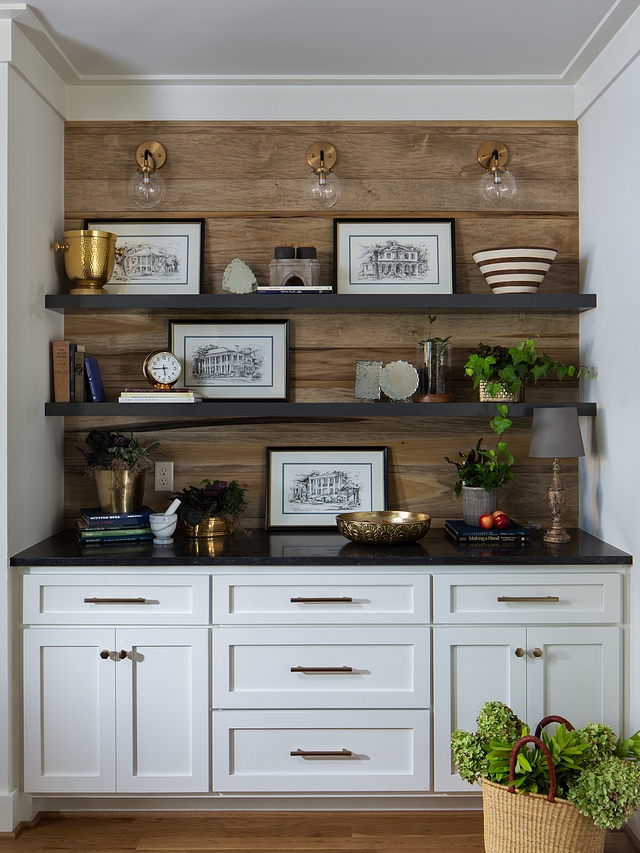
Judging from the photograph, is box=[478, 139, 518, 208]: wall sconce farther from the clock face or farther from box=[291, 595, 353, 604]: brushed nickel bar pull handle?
box=[291, 595, 353, 604]: brushed nickel bar pull handle

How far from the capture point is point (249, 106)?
290 cm

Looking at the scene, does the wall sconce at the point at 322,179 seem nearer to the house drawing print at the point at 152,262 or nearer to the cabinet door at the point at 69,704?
the house drawing print at the point at 152,262

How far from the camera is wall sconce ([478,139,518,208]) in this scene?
9.41 ft

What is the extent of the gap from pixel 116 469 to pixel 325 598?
2.98 ft

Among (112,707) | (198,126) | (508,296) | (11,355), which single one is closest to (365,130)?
(198,126)

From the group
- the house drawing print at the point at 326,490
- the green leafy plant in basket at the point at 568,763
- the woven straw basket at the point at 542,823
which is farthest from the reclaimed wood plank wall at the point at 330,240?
the woven straw basket at the point at 542,823

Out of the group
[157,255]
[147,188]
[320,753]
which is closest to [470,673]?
[320,753]

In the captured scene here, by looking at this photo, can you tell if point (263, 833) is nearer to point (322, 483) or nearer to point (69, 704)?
point (69, 704)

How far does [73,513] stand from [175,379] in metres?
0.70

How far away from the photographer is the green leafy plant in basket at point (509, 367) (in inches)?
107

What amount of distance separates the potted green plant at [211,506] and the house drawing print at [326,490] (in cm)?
27

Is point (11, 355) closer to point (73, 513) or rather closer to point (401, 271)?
point (73, 513)

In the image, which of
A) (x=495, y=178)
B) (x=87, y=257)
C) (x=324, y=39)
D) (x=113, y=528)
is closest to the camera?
(x=324, y=39)

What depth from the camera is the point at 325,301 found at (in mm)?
2711
